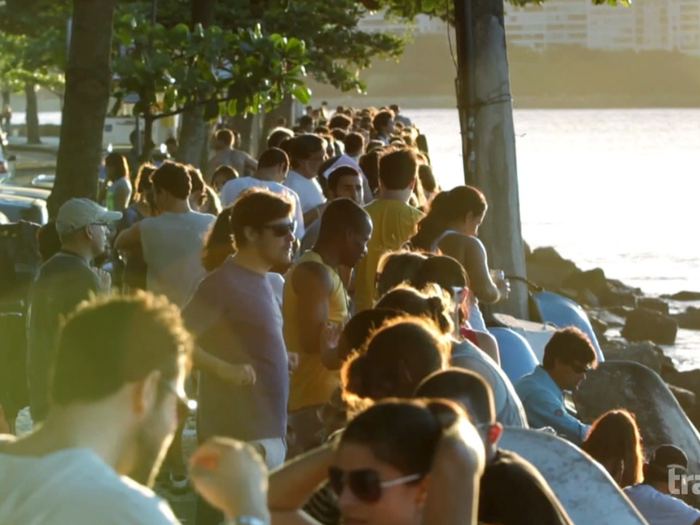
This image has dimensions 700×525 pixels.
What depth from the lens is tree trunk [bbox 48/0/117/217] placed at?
1106 cm

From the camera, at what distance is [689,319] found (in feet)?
104

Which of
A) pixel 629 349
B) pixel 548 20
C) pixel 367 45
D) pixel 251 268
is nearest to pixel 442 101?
pixel 548 20

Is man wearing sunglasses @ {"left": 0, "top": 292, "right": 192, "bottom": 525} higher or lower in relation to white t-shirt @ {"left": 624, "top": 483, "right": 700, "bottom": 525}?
higher

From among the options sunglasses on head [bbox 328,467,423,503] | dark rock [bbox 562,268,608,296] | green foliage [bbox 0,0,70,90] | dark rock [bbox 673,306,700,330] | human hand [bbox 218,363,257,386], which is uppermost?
green foliage [bbox 0,0,70,90]

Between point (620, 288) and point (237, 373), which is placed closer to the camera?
point (237, 373)

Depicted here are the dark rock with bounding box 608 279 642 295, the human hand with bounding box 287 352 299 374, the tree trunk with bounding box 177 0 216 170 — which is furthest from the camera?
the dark rock with bounding box 608 279 642 295

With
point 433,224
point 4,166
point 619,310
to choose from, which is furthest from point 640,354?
point 4,166

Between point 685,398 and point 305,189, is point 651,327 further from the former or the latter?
point 305,189

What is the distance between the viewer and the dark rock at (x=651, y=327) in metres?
27.8

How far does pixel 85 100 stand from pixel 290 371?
460 centimetres

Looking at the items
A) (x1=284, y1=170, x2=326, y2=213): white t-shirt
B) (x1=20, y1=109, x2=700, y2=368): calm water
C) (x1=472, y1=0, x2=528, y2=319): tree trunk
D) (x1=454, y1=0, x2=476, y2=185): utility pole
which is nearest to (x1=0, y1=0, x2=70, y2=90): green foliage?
(x1=454, y1=0, x2=476, y2=185): utility pole

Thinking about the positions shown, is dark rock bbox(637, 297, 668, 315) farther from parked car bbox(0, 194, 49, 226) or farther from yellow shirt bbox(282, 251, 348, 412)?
yellow shirt bbox(282, 251, 348, 412)

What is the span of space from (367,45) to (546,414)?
1155 inches

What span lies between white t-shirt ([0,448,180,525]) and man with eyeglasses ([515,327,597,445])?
5.66 m
